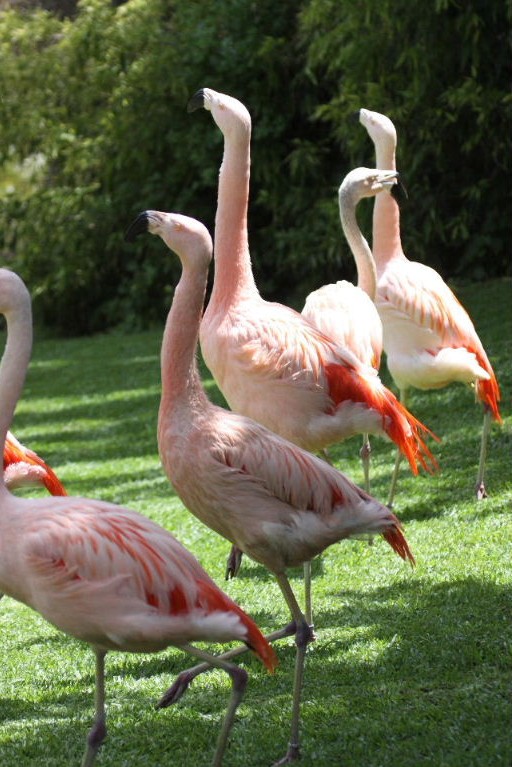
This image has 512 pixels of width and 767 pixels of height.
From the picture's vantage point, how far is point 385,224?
5.96 metres

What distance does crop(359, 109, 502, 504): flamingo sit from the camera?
18.4 feet

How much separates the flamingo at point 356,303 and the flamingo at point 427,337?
21cm

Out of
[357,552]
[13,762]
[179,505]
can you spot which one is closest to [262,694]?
[13,762]

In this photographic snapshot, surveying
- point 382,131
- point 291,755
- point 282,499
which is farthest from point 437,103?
point 291,755

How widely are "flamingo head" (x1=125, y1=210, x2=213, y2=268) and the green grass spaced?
148 centimetres

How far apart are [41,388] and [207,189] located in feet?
12.8

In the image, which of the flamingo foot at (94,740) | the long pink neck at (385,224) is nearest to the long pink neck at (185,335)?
the flamingo foot at (94,740)

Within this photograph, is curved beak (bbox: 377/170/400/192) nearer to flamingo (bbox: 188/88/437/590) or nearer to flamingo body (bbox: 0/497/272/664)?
flamingo (bbox: 188/88/437/590)

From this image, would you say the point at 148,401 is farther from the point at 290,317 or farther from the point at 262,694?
the point at 262,694

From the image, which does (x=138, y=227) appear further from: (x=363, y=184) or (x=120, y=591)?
(x=363, y=184)

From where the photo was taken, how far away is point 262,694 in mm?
→ 3969

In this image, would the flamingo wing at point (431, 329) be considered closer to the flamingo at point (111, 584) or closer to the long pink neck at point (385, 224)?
the long pink neck at point (385, 224)

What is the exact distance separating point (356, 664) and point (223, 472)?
1015 millimetres

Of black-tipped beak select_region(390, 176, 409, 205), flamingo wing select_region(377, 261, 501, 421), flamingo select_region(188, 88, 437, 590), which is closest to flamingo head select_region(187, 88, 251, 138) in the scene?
flamingo select_region(188, 88, 437, 590)
